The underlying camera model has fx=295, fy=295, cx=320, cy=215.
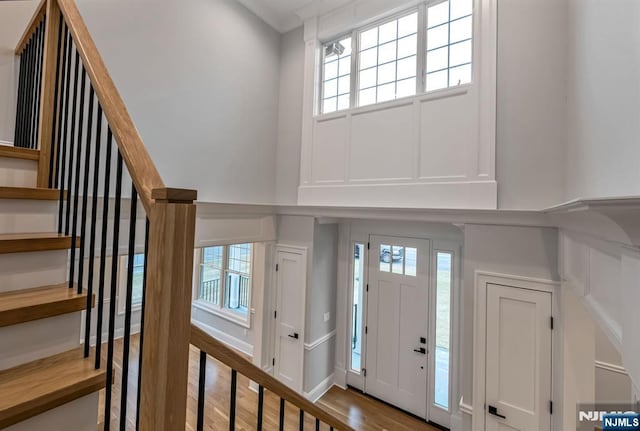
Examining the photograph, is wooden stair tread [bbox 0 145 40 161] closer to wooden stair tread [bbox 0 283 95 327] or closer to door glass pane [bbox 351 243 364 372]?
wooden stair tread [bbox 0 283 95 327]

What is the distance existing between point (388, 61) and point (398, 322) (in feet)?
11.2

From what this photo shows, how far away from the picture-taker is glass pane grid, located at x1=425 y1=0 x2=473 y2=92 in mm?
3094

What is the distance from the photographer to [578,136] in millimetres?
2096

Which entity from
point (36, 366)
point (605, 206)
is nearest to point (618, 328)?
point (605, 206)

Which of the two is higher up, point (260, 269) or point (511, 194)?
point (511, 194)

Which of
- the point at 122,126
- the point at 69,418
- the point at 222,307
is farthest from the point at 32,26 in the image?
the point at 222,307

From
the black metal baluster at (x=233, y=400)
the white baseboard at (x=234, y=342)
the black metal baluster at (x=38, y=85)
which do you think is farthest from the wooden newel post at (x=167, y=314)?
the white baseboard at (x=234, y=342)

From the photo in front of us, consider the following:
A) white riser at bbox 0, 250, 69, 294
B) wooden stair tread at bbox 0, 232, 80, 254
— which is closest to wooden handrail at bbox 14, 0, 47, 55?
wooden stair tread at bbox 0, 232, 80, 254

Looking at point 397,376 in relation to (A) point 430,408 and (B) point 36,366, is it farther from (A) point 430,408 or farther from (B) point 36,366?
(B) point 36,366

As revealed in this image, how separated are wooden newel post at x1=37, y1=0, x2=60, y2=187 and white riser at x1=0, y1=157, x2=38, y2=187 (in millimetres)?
49

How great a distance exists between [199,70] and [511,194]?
3.57 metres

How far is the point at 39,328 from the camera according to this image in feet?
3.90

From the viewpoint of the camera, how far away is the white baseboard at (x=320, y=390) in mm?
4000

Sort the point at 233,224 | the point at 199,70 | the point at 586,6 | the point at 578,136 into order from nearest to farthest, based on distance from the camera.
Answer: the point at 586,6, the point at 578,136, the point at 199,70, the point at 233,224
